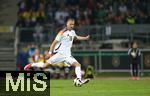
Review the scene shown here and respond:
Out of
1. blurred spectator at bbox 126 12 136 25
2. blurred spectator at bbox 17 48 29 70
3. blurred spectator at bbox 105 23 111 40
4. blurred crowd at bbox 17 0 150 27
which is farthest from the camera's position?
blurred crowd at bbox 17 0 150 27

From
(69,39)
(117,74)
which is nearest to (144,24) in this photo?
(117,74)

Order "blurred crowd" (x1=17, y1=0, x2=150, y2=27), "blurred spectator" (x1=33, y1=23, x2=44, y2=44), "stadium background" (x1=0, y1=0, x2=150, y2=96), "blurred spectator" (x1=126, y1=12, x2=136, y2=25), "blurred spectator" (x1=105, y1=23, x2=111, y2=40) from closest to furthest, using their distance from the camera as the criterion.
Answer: "blurred spectator" (x1=105, y1=23, x2=111, y2=40), "stadium background" (x1=0, y1=0, x2=150, y2=96), "blurred spectator" (x1=33, y1=23, x2=44, y2=44), "blurred spectator" (x1=126, y1=12, x2=136, y2=25), "blurred crowd" (x1=17, y1=0, x2=150, y2=27)

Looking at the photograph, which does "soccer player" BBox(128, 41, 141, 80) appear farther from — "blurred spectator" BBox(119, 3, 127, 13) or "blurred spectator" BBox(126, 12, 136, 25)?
"blurred spectator" BBox(119, 3, 127, 13)

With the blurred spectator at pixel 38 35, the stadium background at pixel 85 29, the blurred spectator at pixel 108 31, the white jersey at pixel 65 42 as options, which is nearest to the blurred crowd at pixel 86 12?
the stadium background at pixel 85 29

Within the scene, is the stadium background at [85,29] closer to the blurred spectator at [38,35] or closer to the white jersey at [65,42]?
the blurred spectator at [38,35]

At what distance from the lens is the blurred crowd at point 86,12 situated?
4094cm

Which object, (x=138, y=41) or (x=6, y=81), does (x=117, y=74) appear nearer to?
(x=138, y=41)

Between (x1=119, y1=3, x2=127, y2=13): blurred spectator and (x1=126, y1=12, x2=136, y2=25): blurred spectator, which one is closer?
(x1=126, y1=12, x2=136, y2=25): blurred spectator

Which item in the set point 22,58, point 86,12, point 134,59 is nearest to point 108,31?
point 134,59

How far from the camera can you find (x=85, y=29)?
1507 inches

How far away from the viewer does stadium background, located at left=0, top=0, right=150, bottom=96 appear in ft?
126

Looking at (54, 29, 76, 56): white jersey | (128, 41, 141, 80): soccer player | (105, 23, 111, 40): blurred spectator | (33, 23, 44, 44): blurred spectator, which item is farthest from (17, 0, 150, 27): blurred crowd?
(54, 29, 76, 56): white jersey

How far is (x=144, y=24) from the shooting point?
38.7 m

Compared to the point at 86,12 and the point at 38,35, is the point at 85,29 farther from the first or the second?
the point at 86,12
